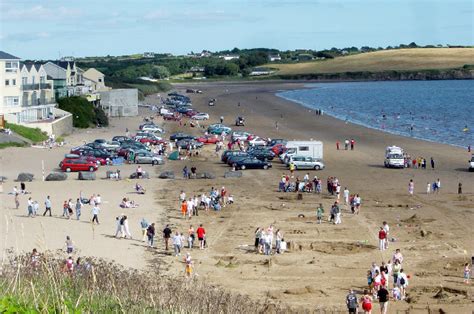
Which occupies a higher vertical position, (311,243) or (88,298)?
(88,298)

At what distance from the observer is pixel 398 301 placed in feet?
82.3

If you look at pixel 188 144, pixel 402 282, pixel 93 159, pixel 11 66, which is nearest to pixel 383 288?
pixel 402 282

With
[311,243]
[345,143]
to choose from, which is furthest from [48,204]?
[345,143]

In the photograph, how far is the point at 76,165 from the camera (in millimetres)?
52656

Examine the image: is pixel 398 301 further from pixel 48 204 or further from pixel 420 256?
pixel 48 204

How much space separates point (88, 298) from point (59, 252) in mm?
13409

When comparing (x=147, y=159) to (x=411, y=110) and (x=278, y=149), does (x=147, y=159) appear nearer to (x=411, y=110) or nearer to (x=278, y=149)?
(x=278, y=149)

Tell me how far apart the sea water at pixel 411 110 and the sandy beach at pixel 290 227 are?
2178 centimetres

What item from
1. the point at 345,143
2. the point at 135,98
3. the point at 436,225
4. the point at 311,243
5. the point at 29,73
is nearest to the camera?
the point at 311,243

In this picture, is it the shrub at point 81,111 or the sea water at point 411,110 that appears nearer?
the sea water at point 411,110

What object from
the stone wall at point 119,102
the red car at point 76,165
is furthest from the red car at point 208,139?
the stone wall at point 119,102

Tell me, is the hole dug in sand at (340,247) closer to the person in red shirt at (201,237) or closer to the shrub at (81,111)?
the person in red shirt at (201,237)

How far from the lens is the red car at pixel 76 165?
52.7 m

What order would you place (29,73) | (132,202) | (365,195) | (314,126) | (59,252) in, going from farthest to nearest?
(314,126) < (29,73) < (365,195) < (132,202) < (59,252)
